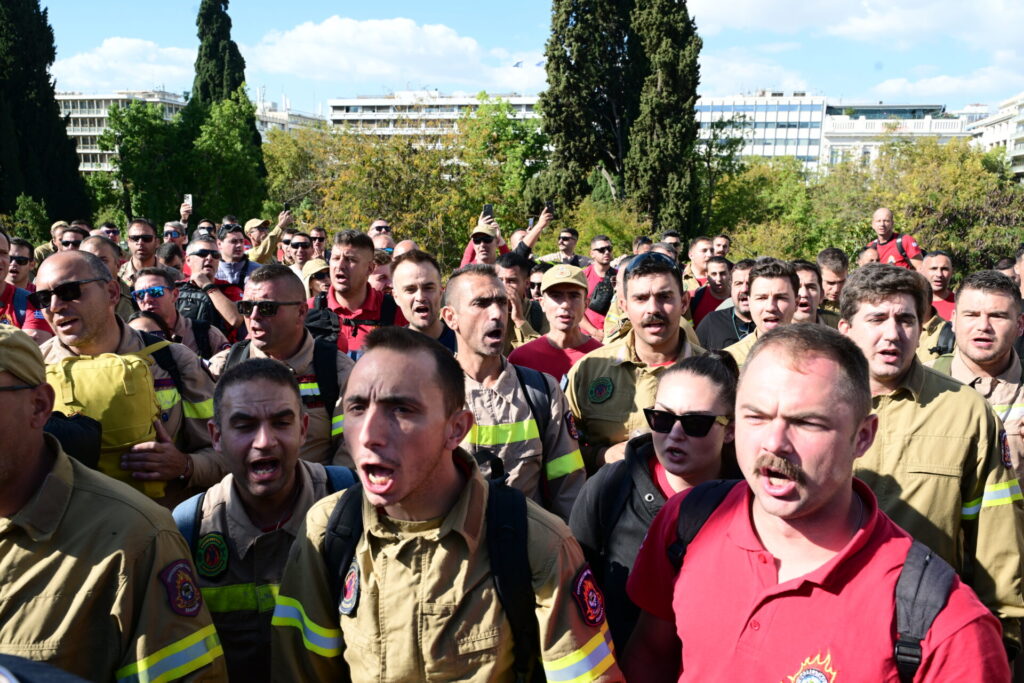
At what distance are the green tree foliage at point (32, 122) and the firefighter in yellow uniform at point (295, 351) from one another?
32.4 metres

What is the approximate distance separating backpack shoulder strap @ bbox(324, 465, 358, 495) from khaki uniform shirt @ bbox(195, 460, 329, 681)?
0.81 ft

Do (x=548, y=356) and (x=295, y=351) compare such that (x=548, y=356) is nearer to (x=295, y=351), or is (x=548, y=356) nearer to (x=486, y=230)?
(x=295, y=351)

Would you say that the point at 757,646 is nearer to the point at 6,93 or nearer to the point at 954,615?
the point at 954,615

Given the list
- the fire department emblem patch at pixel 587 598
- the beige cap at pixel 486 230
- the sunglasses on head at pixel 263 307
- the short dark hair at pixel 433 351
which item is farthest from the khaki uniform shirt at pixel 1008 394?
the beige cap at pixel 486 230

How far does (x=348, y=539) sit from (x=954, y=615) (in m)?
1.61

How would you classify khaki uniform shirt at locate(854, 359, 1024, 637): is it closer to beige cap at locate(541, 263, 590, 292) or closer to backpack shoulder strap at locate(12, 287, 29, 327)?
beige cap at locate(541, 263, 590, 292)

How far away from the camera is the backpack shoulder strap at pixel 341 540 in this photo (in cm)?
238

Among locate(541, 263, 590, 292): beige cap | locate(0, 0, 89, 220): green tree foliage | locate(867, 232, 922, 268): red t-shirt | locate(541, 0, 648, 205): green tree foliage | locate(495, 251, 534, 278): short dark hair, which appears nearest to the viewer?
locate(541, 263, 590, 292): beige cap

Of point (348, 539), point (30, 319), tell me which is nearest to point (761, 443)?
point (348, 539)

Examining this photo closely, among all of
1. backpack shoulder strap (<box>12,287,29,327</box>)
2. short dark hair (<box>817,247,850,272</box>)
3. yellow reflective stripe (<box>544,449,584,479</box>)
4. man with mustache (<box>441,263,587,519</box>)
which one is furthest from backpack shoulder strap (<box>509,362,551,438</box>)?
short dark hair (<box>817,247,850,272</box>)

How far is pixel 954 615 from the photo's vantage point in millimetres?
1809

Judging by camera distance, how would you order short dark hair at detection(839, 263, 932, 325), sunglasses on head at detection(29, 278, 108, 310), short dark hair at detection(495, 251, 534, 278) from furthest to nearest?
short dark hair at detection(495, 251, 534, 278), sunglasses on head at detection(29, 278, 108, 310), short dark hair at detection(839, 263, 932, 325)

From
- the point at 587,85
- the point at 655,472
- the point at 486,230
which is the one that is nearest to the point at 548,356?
the point at 655,472

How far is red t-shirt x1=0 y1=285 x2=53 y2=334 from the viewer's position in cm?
565
